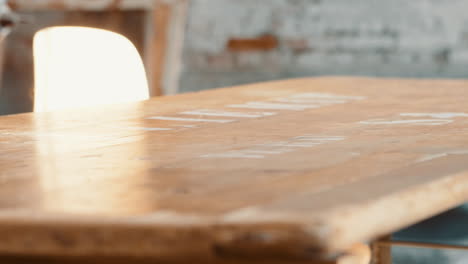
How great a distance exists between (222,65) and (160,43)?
43.1 inches

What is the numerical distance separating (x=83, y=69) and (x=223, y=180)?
1.17 meters

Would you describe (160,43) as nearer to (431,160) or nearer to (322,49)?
(322,49)

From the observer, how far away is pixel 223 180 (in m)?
0.73

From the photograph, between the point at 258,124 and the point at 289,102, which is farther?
the point at 289,102

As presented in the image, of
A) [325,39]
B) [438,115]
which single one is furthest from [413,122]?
[325,39]

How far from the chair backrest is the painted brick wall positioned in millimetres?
2133

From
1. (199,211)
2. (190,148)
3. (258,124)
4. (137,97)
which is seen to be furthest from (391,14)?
(199,211)

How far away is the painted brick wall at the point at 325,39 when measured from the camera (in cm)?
375

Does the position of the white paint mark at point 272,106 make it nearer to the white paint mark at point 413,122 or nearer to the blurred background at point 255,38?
the white paint mark at point 413,122

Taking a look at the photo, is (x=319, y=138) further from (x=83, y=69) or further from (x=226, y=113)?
(x=83, y=69)

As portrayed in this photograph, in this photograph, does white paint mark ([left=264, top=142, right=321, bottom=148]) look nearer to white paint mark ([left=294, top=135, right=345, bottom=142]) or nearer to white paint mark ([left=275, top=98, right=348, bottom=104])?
white paint mark ([left=294, top=135, right=345, bottom=142])

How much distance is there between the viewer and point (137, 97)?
6.39ft

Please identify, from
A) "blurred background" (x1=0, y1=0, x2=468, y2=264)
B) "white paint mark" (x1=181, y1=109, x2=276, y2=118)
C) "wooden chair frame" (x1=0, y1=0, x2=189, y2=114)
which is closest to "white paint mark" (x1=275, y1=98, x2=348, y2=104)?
"white paint mark" (x1=181, y1=109, x2=276, y2=118)

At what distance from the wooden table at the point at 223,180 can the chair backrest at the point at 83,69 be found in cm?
43
